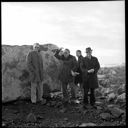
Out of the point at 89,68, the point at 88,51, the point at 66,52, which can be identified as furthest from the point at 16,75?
the point at 88,51

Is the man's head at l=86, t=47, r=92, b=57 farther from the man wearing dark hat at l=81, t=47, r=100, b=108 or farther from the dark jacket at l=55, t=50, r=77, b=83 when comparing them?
the dark jacket at l=55, t=50, r=77, b=83

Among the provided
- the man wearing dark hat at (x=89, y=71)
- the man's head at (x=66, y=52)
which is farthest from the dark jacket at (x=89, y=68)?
the man's head at (x=66, y=52)

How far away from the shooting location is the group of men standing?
11.2m

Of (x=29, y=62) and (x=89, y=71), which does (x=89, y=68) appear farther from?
(x=29, y=62)

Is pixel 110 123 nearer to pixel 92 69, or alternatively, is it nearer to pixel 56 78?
pixel 92 69

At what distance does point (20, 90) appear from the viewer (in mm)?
11883

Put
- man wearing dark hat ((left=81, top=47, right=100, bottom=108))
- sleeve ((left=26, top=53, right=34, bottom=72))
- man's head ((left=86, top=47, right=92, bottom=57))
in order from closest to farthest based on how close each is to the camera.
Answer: man's head ((left=86, top=47, right=92, bottom=57))
man wearing dark hat ((left=81, top=47, right=100, bottom=108))
sleeve ((left=26, top=53, right=34, bottom=72))

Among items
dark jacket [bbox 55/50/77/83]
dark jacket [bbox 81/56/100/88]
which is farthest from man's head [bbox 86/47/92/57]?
dark jacket [bbox 55/50/77/83]

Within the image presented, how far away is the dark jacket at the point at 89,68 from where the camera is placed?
1121 cm

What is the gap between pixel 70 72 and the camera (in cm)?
1162

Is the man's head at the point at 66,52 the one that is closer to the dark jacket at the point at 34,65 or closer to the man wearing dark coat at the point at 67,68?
the man wearing dark coat at the point at 67,68

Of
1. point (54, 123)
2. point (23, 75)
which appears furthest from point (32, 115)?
point (23, 75)

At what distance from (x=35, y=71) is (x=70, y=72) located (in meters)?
1.21

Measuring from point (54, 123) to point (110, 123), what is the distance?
1.59m
